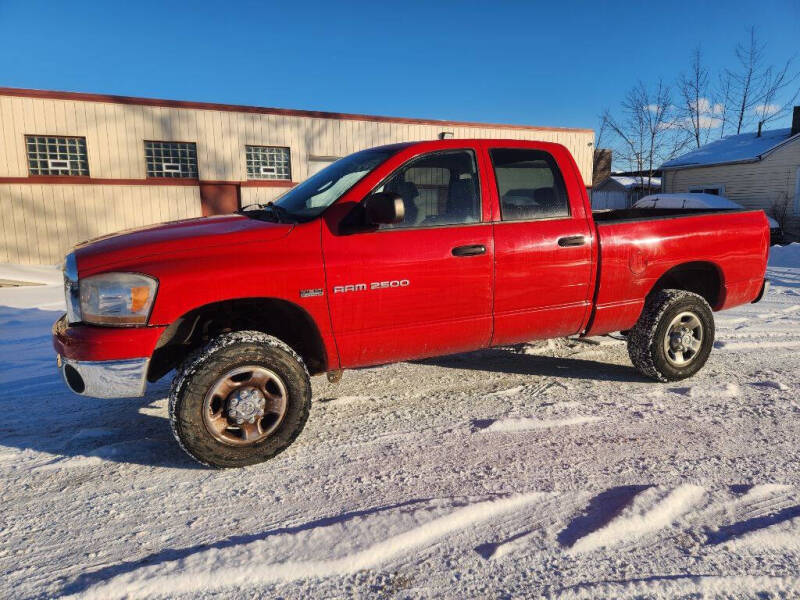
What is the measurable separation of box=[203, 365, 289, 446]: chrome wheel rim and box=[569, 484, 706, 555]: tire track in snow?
5.95ft

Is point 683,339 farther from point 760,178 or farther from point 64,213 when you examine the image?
point 760,178

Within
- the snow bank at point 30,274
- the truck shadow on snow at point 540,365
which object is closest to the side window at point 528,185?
the truck shadow on snow at point 540,365

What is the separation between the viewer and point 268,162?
17469 mm

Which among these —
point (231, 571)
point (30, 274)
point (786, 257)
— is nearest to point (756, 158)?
point (786, 257)

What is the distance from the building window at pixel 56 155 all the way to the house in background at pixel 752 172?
27155 mm

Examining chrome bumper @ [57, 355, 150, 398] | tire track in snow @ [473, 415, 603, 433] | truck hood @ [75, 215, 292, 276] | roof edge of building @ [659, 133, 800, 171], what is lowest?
tire track in snow @ [473, 415, 603, 433]

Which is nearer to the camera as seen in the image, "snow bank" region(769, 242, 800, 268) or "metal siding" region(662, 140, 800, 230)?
"snow bank" region(769, 242, 800, 268)

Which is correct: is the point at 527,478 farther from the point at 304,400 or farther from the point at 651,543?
the point at 304,400

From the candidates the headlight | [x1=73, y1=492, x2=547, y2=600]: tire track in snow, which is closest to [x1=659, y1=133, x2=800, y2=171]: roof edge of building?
[x1=73, y1=492, x2=547, y2=600]: tire track in snow

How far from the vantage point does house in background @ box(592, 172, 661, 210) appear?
41031 millimetres

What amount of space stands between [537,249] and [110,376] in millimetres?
2830

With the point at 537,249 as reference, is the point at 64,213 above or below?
above

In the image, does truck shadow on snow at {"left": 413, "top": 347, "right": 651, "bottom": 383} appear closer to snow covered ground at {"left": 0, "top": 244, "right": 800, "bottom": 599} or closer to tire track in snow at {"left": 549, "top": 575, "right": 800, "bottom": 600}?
snow covered ground at {"left": 0, "top": 244, "right": 800, "bottom": 599}

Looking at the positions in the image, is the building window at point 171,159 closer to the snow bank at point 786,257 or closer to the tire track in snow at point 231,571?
the tire track in snow at point 231,571
